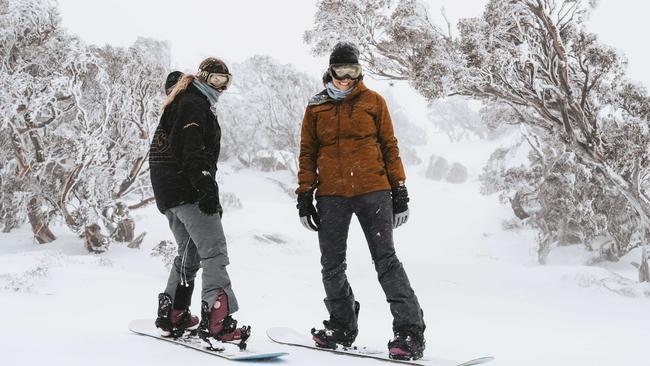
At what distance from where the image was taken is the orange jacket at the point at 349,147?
3.21m

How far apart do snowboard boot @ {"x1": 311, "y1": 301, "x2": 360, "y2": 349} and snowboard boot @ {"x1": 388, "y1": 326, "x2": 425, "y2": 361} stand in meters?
0.38

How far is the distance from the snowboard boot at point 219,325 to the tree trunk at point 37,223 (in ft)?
39.2

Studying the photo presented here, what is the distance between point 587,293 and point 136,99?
11.7 m


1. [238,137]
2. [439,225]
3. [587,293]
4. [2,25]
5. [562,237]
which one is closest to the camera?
[587,293]

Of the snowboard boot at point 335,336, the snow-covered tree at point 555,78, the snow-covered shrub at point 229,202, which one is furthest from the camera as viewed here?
the snow-covered shrub at point 229,202

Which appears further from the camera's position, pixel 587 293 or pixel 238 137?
pixel 238 137

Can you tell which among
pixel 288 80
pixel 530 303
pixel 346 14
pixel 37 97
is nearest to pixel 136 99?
pixel 37 97

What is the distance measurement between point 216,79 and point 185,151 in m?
0.58

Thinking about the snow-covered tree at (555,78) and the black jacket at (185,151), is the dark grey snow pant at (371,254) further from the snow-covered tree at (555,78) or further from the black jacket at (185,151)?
the snow-covered tree at (555,78)

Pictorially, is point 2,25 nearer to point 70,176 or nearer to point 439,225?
point 70,176

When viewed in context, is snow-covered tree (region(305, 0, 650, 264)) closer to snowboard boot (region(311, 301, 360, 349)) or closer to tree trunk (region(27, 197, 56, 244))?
snowboard boot (region(311, 301, 360, 349))

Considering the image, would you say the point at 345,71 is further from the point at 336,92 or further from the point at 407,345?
the point at 407,345

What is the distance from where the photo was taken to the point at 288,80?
2989 cm

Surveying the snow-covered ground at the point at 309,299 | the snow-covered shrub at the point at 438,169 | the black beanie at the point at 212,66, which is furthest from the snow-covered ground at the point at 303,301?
the snow-covered shrub at the point at 438,169
